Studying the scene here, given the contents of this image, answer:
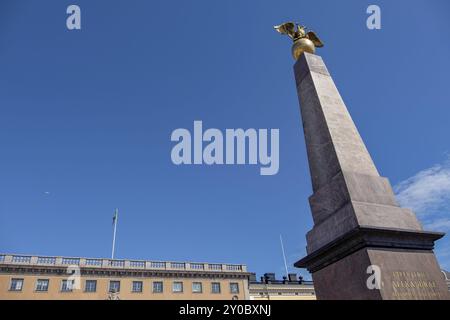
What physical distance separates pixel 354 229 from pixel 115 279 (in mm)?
41126

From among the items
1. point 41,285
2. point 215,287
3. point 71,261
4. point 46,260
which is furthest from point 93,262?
point 215,287

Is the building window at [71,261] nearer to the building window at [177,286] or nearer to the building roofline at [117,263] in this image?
the building roofline at [117,263]

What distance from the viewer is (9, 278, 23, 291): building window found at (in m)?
36.2

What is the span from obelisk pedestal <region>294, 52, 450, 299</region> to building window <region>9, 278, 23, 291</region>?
4059cm

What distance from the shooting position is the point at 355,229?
17.6 feet

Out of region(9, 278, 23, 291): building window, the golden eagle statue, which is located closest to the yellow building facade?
region(9, 278, 23, 291): building window

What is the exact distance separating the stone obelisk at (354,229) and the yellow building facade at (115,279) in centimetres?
3702

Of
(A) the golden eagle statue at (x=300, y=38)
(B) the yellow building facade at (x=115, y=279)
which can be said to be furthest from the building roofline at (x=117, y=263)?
(A) the golden eagle statue at (x=300, y=38)

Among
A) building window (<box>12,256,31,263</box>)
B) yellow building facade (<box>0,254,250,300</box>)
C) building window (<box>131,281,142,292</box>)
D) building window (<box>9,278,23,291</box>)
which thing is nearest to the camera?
building window (<box>9,278,23,291</box>)

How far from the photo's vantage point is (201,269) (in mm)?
45312

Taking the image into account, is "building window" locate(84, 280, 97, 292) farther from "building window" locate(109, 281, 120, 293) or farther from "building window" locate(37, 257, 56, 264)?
"building window" locate(37, 257, 56, 264)
